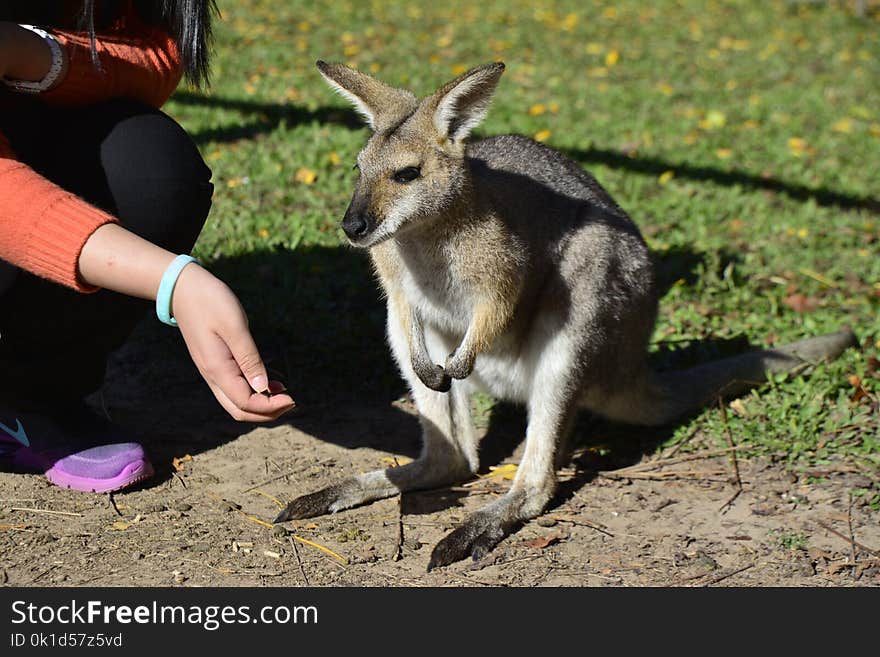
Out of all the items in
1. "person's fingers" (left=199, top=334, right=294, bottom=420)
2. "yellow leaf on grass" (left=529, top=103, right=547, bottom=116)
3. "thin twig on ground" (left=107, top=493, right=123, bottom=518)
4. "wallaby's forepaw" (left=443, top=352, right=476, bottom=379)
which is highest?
"person's fingers" (left=199, top=334, right=294, bottom=420)

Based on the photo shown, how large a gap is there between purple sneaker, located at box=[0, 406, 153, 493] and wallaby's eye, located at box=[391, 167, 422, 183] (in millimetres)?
950

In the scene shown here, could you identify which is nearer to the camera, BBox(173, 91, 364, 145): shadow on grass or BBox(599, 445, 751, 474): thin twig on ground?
BBox(599, 445, 751, 474): thin twig on ground

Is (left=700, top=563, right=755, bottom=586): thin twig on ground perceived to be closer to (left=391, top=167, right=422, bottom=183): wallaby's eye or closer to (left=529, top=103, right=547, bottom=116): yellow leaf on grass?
(left=391, top=167, right=422, bottom=183): wallaby's eye

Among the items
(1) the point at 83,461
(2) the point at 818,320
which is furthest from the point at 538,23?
(1) the point at 83,461

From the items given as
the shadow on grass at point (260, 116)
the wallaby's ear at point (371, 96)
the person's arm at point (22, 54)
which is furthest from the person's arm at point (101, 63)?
the shadow on grass at point (260, 116)

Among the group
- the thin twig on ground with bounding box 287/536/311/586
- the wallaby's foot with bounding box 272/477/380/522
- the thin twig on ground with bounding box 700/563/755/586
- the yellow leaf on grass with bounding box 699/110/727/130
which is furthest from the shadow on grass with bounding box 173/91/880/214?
the thin twig on ground with bounding box 287/536/311/586

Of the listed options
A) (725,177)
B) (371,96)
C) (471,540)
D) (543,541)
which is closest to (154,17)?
(371,96)

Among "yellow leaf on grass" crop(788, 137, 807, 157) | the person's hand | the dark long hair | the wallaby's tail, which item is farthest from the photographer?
"yellow leaf on grass" crop(788, 137, 807, 157)

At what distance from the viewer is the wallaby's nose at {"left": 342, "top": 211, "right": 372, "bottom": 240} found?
229cm

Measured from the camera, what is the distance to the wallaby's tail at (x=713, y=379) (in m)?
2.95

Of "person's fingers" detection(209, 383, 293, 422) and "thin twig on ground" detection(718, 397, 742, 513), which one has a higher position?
"person's fingers" detection(209, 383, 293, 422)

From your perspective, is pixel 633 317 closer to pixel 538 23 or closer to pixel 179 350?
pixel 179 350

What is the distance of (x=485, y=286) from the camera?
2529mm

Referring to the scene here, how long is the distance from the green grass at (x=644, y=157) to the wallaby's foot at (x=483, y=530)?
68 cm
